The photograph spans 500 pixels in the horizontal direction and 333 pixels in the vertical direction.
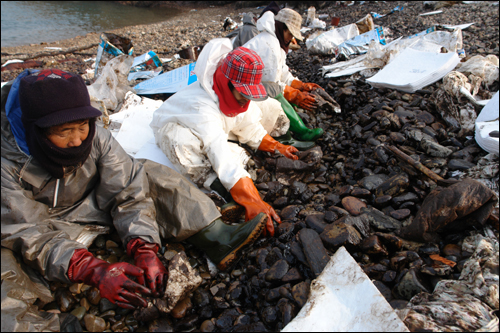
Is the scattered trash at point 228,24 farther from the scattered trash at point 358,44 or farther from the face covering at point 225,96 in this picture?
the face covering at point 225,96

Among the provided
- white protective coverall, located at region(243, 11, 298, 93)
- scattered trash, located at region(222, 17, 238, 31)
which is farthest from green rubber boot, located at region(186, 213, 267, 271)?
scattered trash, located at region(222, 17, 238, 31)

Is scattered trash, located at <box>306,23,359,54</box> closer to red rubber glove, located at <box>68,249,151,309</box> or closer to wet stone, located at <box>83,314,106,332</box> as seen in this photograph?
red rubber glove, located at <box>68,249,151,309</box>

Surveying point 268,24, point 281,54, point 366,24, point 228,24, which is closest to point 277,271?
point 281,54

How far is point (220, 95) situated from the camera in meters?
2.58

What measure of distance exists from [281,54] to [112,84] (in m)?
2.34

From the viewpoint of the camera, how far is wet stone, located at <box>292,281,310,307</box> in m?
1.55

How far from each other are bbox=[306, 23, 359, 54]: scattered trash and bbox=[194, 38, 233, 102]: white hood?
406cm

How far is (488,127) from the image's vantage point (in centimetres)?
239

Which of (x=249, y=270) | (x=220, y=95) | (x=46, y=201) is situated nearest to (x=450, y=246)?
(x=249, y=270)

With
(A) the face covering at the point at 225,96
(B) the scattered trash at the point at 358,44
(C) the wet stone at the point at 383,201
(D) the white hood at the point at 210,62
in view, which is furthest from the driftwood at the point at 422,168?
(B) the scattered trash at the point at 358,44

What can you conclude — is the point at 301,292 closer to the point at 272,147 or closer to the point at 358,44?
the point at 272,147

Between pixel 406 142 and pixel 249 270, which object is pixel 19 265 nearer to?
pixel 249 270

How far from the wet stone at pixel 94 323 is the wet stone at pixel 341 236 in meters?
1.39

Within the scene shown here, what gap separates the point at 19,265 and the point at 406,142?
124 inches
